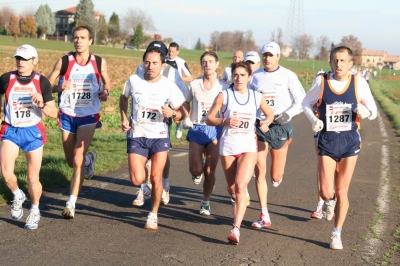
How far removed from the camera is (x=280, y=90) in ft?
27.5

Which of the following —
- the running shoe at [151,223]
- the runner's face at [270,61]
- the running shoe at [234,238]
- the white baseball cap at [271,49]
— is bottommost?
the running shoe at [151,223]

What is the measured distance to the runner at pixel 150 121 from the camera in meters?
7.67

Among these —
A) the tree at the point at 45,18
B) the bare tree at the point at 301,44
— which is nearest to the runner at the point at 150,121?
the bare tree at the point at 301,44

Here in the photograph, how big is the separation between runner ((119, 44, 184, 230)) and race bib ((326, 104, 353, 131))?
1.81 metres

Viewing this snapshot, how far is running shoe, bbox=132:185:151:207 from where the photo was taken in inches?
348

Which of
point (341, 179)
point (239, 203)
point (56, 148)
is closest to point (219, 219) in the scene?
point (239, 203)

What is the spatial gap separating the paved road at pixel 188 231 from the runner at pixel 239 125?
70 cm

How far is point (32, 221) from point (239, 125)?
2550mm

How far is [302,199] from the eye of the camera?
9.47m

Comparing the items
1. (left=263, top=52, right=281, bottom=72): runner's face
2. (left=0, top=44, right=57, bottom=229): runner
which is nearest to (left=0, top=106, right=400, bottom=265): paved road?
(left=0, top=44, right=57, bottom=229): runner

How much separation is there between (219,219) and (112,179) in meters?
2.94

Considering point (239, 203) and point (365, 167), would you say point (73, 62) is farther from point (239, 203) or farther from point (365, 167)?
point (365, 167)

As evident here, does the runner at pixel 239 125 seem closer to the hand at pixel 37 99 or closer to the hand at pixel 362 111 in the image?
the hand at pixel 362 111

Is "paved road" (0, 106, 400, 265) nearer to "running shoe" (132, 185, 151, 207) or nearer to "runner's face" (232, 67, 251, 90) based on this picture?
"running shoe" (132, 185, 151, 207)
